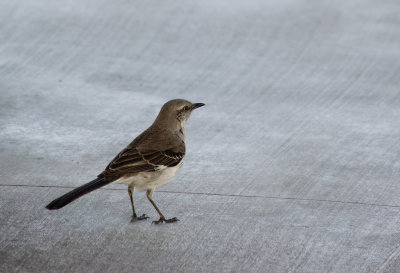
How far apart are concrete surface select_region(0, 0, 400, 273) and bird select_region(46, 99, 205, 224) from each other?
294mm

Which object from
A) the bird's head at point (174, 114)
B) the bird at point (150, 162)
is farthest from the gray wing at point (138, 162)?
the bird's head at point (174, 114)

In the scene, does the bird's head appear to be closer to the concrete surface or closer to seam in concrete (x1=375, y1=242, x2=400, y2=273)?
the concrete surface

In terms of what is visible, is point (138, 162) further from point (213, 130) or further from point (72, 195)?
point (213, 130)

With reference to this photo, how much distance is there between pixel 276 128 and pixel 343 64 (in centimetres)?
209

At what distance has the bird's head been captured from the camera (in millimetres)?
6578

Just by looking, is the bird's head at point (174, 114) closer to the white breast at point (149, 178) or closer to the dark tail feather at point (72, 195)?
the white breast at point (149, 178)

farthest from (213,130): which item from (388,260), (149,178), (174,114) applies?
(388,260)

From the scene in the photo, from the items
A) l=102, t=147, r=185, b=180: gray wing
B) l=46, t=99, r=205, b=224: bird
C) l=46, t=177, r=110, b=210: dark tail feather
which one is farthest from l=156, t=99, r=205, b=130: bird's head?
l=46, t=177, r=110, b=210: dark tail feather

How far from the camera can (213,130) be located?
27.2ft

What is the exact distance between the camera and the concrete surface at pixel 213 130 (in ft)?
18.9

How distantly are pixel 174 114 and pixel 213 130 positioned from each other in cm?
171

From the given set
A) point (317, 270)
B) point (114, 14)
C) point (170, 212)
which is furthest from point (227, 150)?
point (114, 14)

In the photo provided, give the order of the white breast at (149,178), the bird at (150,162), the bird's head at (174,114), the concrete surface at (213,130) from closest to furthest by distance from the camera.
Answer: the concrete surface at (213,130) → the bird at (150,162) → the white breast at (149,178) → the bird's head at (174,114)

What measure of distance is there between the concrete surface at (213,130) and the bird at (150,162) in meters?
0.29
